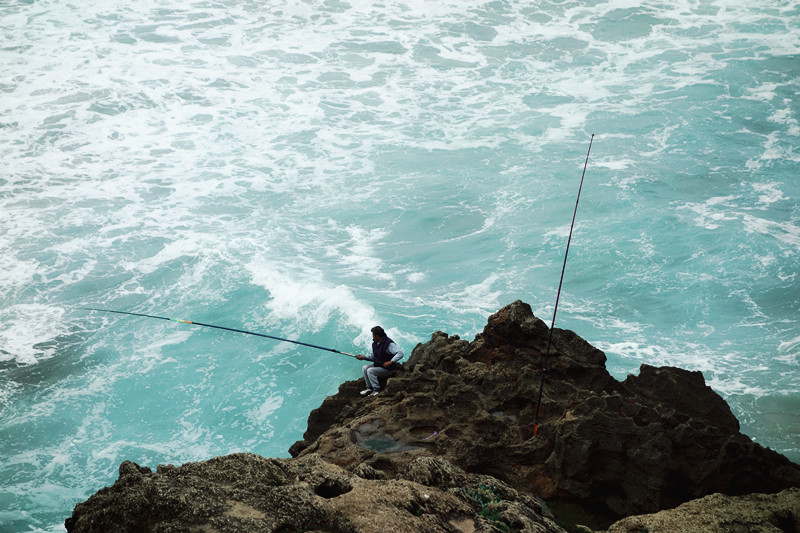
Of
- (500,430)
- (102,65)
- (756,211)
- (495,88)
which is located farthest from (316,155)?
(500,430)

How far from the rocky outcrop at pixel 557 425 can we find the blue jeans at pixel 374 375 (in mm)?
219

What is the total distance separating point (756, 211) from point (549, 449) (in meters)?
13.0

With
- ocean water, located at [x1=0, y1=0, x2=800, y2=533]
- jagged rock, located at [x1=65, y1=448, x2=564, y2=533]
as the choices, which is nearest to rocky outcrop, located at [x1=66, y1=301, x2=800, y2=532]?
jagged rock, located at [x1=65, y1=448, x2=564, y2=533]

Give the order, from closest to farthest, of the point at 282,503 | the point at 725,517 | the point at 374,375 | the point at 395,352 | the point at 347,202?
the point at 282,503
the point at 725,517
the point at 374,375
the point at 395,352
the point at 347,202

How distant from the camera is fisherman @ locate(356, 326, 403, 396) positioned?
828cm

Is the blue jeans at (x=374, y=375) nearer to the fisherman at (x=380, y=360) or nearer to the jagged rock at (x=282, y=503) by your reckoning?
the fisherman at (x=380, y=360)

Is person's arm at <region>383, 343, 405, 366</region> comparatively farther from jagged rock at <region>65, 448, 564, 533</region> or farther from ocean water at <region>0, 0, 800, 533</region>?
jagged rock at <region>65, 448, 564, 533</region>

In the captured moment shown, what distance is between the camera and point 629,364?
12.2 metres

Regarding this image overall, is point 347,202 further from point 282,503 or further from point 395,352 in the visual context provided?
point 282,503

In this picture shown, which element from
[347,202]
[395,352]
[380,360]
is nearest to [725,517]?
[395,352]

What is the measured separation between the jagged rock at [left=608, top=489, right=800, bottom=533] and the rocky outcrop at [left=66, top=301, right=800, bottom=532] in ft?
0.29

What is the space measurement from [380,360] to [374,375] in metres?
0.41

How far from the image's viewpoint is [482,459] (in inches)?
239

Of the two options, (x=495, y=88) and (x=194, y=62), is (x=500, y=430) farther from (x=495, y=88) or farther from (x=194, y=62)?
(x=194, y=62)
